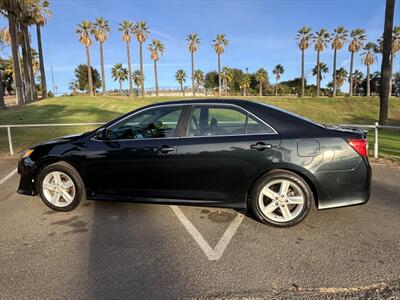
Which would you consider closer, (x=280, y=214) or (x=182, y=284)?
(x=182, y=284)

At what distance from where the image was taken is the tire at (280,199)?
391 centimetres

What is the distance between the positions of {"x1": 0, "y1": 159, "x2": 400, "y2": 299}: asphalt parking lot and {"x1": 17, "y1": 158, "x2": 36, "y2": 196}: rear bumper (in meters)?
0.28

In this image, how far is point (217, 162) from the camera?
3992 millimetres

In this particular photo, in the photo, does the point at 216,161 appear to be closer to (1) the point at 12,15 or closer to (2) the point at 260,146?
(2) the point at 260,146

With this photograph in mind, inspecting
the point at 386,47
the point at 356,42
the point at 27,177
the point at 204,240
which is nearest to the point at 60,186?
the point at 27,177

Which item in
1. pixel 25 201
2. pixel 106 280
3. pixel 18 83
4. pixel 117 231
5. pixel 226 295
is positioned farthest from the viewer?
pixel 18 83

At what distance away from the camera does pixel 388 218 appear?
13.9 ft

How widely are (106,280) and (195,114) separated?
2262mm

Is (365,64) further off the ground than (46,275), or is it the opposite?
(365,64)

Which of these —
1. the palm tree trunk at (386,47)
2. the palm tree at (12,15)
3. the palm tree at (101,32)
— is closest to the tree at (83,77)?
the palm tree at (101,32)

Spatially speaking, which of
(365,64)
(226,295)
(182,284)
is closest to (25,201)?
→ (182,284)

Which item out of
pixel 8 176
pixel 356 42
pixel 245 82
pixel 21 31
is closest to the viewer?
pixel 8 176

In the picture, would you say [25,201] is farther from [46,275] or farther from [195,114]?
[195,114]

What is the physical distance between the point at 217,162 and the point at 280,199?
0.90 metres
